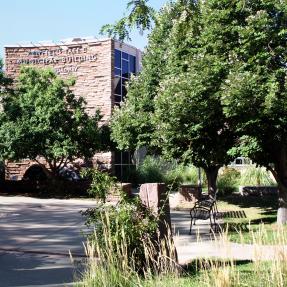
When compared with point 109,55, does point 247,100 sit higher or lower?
lower

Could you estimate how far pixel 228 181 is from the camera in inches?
1014

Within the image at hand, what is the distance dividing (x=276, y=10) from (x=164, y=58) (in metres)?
7.31

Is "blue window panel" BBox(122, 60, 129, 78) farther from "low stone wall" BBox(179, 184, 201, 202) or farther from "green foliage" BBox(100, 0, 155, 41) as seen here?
"green foliage" BBox(100, 0, 155, 41)

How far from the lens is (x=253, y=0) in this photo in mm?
12656

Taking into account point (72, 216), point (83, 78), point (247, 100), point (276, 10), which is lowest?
point (72, 216)

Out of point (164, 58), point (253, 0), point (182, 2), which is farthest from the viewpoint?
point (164, 58)

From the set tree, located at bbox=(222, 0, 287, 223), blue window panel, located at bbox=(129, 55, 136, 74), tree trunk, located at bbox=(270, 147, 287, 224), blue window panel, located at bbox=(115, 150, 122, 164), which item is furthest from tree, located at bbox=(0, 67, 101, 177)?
tree, located at bbox=(222, 0, 287, 223)

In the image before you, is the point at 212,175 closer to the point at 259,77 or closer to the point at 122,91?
the point at 259,77

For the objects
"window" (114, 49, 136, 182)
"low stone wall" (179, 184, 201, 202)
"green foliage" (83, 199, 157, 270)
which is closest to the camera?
"green foliage" (83, 199, 157, 270)

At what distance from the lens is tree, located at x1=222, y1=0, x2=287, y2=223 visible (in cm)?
1178

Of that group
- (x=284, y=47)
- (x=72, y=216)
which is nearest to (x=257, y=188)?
(x=72, y=216)

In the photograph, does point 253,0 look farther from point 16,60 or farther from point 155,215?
point 16,60

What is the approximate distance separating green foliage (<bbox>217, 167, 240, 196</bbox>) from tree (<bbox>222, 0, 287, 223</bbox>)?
11.5 metres

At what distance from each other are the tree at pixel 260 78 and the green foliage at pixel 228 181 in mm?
11478
